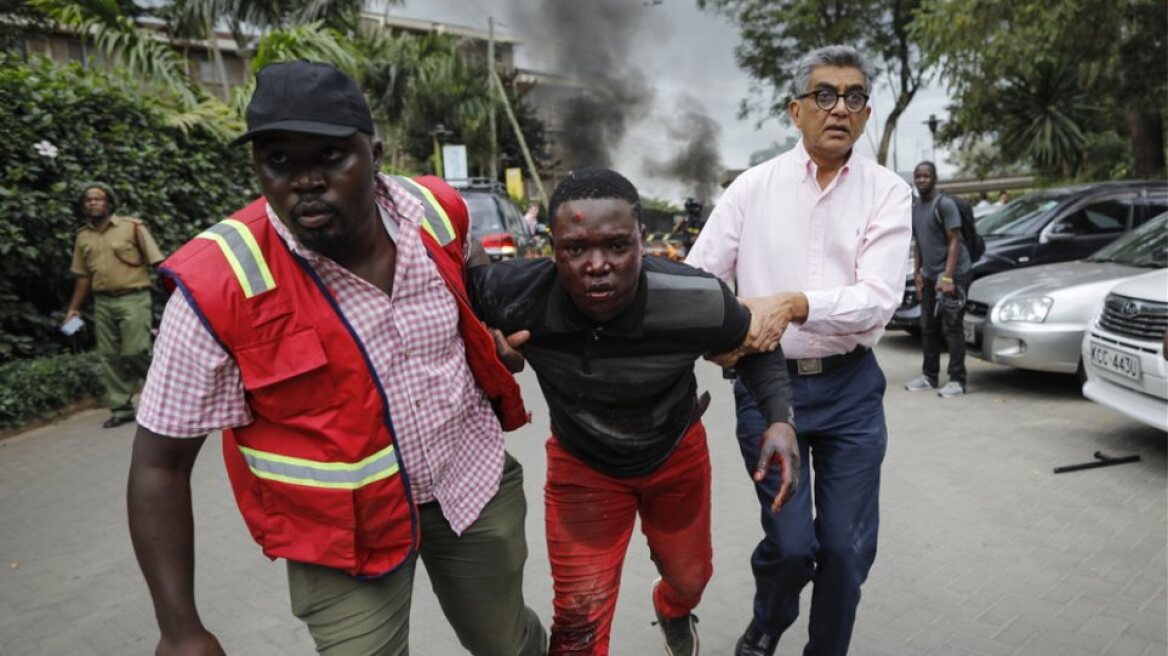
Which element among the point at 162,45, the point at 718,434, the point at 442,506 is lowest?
the point at 718,434

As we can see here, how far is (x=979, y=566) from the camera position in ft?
12.6

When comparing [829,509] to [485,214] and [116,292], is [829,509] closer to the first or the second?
[116,292]

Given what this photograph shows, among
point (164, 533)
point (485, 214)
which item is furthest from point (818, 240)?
point (485, 214)

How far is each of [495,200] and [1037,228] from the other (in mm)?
7004

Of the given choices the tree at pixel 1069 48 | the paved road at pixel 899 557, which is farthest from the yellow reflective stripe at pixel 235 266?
the tree at pixel 1069 48

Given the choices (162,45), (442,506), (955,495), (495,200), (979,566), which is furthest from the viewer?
(495,200)

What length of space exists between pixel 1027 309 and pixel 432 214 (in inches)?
238

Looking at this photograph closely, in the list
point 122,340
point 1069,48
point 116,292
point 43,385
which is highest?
point 1069,48

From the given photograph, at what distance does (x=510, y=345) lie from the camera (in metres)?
2.31

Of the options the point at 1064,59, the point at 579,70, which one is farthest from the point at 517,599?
the point at 579,70

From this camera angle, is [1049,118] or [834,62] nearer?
[834,62]

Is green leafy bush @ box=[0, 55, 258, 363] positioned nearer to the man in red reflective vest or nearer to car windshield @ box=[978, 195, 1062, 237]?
the man in red reflective vest

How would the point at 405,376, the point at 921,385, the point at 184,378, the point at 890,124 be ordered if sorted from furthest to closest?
the point at 890,124 < the point at 921,385 < the point at 405,376 < the point at 184,378

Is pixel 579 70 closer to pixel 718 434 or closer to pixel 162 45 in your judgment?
pixel 162 45
